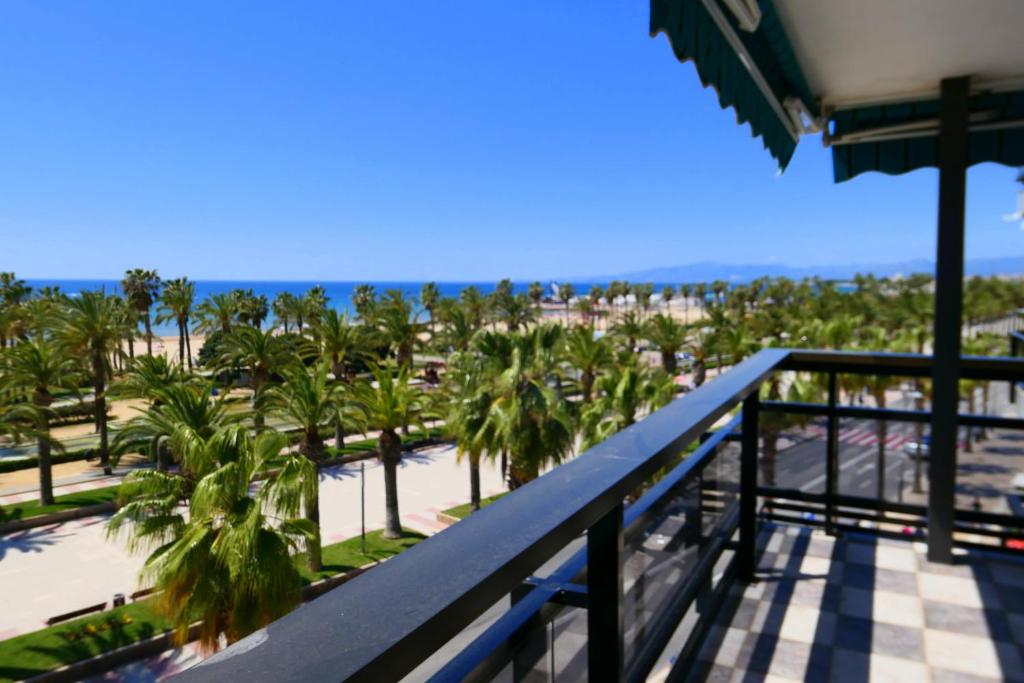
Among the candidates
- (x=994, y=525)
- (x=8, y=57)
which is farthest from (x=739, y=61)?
(x=8, y=57)

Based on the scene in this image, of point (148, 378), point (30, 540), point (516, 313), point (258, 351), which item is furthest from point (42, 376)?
point (516, 313)

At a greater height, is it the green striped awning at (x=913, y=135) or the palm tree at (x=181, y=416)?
the green striped awning at (x=913, y=135)

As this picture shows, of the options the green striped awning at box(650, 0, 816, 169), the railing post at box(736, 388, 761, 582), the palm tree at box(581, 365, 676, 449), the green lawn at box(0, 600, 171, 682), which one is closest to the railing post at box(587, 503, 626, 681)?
the green striped awning at box(650, 0, 816, 169)

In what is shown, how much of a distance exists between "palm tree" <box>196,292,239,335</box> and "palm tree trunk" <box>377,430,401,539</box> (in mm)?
23273

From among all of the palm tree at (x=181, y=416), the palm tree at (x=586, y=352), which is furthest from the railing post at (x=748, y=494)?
the palm tree at (x=586, y=352)

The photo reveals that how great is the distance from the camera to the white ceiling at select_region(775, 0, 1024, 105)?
2609mm

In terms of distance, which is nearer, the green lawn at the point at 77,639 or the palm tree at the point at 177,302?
the green lawn at the point at 77,639

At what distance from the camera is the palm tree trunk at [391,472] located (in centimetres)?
2221

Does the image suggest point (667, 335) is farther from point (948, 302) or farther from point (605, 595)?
point (605, 595)

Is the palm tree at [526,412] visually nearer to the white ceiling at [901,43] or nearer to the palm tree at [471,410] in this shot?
the palm tree at [471,410]

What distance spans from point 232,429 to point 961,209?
1231 centimetres

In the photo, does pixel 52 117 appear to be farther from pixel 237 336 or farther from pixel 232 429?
pixel 232 429

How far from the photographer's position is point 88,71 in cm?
7312

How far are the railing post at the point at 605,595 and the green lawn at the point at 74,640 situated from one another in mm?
18628
